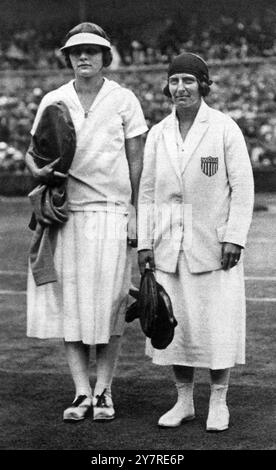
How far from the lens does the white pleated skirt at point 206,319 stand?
5066 mm

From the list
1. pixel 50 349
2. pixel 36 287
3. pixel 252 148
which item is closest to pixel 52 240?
pixel 36 287

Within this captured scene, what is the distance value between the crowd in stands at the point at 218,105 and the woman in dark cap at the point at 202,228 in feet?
66.4

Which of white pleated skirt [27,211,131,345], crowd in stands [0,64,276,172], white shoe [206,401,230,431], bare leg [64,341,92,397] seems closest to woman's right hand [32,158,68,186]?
white pleated skirt [27,211,131,345]

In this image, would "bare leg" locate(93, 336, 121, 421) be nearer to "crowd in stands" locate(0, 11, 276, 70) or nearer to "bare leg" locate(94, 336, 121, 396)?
"bare leg" locate(94, 336, 121, 396)

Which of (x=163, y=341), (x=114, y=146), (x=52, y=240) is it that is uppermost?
(x=114, y=146)

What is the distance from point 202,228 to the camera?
16.7 feet

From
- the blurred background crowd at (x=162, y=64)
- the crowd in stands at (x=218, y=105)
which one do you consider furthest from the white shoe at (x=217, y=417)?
the blurred background crowd at (x=162, y=64)

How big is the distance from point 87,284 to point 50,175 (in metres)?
0.63

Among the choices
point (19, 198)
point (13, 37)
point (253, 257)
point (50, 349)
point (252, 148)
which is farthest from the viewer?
point (13, 37)

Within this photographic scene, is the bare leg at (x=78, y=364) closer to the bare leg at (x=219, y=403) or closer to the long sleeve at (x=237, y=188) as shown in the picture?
the bare leg at (x=219, y=403)

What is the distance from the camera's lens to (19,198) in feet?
75.5

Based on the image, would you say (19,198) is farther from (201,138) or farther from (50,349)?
(201,138)

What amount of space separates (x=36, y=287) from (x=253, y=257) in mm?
7398

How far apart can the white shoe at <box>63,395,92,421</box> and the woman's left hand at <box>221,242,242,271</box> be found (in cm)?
113
